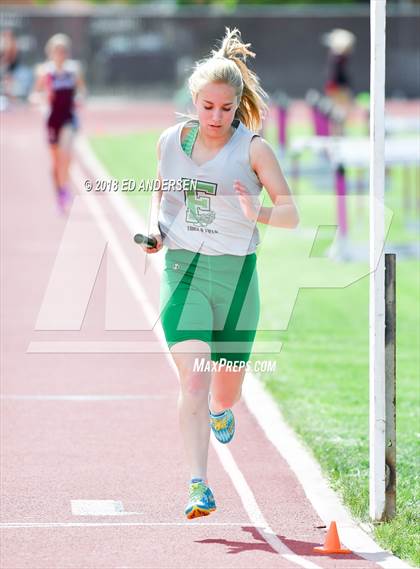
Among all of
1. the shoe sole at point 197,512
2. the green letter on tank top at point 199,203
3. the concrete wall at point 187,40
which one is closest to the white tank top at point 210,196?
the green letter on tank top at point 199,203

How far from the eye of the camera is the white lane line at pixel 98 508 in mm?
6828

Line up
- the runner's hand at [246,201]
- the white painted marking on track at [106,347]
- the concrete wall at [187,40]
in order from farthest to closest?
the concrete wall at [187,40] → the white painted marking on track at [106,347] → the runner's hand at [246,201]

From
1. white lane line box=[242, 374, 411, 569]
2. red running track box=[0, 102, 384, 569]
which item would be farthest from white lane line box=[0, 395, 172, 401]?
white lane line box=[242, 374, 411, 569]

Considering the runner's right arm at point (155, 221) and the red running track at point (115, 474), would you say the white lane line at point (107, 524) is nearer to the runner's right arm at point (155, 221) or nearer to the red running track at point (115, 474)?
the red running track at point (115, 474)

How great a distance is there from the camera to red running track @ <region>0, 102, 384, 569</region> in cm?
620

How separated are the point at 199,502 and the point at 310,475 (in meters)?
1.43

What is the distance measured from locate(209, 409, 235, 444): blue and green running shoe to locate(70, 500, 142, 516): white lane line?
1.97 feet

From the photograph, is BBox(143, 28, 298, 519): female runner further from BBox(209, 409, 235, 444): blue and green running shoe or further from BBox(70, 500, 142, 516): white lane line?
BBox(70, 500, 142, 516): white lane line

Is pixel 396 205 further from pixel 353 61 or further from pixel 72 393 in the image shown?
pixel 353 61

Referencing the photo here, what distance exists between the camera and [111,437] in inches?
336

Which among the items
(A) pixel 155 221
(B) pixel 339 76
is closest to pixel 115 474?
(A) pixel 155 221

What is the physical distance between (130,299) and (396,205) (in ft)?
31.2

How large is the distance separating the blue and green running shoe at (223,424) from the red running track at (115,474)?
31 centimetres

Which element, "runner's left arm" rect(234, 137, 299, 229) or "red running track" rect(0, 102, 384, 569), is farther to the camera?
"runner's left arm" rect(234, 137, 299, 229)
